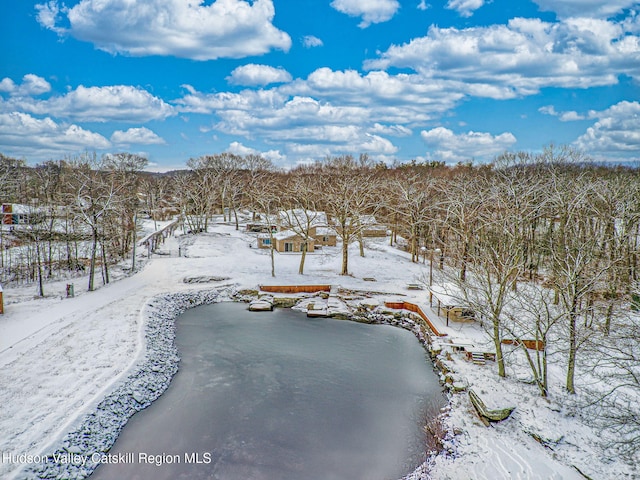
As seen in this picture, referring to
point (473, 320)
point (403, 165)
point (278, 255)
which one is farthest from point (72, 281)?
point (403, 165)

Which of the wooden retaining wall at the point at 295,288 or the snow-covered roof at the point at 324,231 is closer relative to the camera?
the wooden retaining wall at the point at 295,288

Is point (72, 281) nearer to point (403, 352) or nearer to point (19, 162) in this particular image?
point (403, 352)

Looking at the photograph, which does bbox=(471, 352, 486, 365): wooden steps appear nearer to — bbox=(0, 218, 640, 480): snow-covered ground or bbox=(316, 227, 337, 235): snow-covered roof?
bbox=(0, 218, 640, 480): snow-covered ground

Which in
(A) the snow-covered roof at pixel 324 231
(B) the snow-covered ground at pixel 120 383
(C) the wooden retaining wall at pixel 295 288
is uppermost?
(A) the snow-covered roof at pixel 324 231

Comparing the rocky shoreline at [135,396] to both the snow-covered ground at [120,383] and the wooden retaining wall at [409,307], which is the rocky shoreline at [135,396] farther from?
the wooden retaining wall at [409,307]

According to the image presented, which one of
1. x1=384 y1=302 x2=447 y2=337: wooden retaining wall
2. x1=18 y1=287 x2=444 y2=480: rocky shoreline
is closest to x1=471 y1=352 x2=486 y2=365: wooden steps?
x1=18 y1=287 x2=444 y2=480: rocky shoreline

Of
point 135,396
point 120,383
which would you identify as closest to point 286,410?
point 135,396

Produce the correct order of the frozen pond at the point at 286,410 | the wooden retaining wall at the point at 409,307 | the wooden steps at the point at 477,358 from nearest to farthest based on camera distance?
the frozen pond at the point at 286,410 → the wooden steps at the point at 477,358 → the wooden retaining wall at the point at 409,307

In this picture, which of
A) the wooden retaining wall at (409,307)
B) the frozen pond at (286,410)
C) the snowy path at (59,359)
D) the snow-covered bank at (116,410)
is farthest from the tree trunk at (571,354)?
the snowy path at (59,359)
